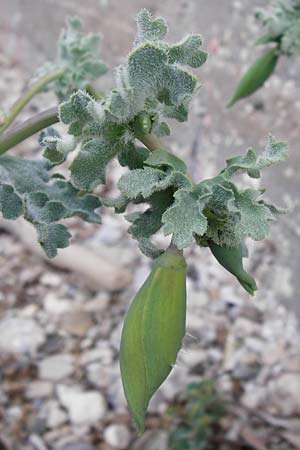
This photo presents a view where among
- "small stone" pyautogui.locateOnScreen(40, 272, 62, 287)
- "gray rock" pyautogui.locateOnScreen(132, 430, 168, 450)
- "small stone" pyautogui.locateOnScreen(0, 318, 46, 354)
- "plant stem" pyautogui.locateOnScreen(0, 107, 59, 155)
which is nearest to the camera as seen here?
"plant stem" pyautogui.locateOnScreen(0, 107, 59, 155)

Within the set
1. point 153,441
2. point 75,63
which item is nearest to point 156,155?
point 75,63

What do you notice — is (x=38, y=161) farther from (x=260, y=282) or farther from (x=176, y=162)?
(x=260, y=282)

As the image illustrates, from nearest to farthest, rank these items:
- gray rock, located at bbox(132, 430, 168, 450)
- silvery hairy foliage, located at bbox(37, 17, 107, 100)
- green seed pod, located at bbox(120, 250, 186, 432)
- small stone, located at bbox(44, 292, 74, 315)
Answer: green seed pod, located at bbox(120, 250, 186, 432), silvery hairy foliage, located at bbox(37, 17, 107, 100), gray rock, located at bbox(132, 430, 168, 450), small stone, located at bbox(44, 292, 74, 315)

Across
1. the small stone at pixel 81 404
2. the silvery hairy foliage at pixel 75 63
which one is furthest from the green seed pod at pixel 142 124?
the small stone at pixel 81 404

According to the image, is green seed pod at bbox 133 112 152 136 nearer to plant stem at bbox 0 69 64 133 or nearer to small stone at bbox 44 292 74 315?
plant stem at bbox 0 69 64 133

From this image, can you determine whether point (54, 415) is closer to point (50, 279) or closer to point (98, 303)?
point (98, 303)

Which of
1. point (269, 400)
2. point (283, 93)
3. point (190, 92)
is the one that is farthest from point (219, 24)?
point (190, 92)

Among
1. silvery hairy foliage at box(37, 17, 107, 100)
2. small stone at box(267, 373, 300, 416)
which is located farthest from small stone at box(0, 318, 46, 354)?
silvery hairy foliage at box(37, 17, 107, 100)
